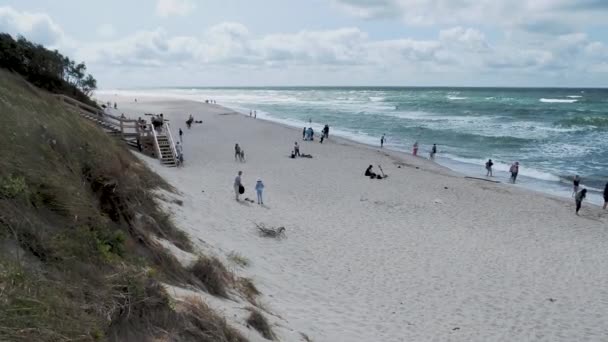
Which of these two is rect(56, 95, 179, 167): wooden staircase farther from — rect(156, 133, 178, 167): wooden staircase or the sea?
the sea

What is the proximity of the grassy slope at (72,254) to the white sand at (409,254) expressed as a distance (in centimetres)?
245

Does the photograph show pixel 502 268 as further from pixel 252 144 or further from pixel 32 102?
pixel 252 144

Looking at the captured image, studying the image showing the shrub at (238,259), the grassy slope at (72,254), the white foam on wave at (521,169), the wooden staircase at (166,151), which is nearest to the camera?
the grassy slope at (72,254)

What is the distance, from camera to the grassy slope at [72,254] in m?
3.56

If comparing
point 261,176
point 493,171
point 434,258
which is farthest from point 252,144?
point 434,258

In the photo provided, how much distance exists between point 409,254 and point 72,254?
944cm

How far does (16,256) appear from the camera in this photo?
4172 millimetres

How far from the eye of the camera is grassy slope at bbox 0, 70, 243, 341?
3.56m

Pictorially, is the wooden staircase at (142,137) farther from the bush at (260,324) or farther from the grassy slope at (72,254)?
the bush at (260,324)

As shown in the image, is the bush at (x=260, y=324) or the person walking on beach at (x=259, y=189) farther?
the person walking on beach at (x=259, y=189)

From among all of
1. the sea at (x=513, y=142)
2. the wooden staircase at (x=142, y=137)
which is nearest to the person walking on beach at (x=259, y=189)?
the wooden staircase at (x=142, y=137)

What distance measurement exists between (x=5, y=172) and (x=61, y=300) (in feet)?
7.53

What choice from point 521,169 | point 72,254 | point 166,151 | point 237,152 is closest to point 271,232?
point 72,254

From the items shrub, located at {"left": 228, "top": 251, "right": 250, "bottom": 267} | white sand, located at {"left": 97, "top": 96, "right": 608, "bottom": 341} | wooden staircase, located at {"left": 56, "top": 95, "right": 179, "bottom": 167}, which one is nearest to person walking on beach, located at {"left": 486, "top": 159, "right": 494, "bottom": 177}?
white sand, located at {"left": 97, "top": 96, "right": 608, "bottom": 341}
